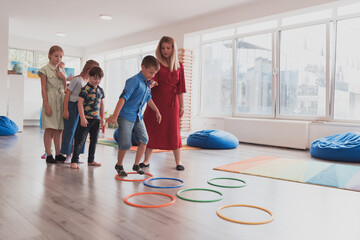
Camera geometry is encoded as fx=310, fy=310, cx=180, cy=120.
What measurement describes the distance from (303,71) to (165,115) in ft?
11.7

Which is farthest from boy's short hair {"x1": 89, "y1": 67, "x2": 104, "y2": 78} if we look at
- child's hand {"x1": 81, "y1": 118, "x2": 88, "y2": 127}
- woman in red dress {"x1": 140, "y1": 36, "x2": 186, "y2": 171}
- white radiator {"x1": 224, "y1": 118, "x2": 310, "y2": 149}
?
white radiator {"x1": 224, "y1": 118, "x2": 310, "y2": 149}

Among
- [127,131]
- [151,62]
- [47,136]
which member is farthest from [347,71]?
[47,136]

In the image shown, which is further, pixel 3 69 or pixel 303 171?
pixel 3 69

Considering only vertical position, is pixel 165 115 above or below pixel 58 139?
above

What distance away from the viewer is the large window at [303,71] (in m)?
5.29

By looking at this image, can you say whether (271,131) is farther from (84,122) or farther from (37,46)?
(37,46)

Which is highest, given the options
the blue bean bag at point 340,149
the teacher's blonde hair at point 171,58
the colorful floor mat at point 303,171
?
the teacher's blonde hair at point 171,58

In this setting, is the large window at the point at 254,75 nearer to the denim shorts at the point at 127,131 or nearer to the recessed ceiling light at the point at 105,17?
the recessed ceiling light at the point at 105,17

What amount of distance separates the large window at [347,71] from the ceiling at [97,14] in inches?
67.7

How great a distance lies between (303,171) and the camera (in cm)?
310

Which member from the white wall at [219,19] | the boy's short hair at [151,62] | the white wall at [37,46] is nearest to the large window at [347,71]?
the white wall at [219,19]

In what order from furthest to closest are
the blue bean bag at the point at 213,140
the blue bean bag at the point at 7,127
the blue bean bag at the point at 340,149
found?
the blue bean bag at the point at 7,127 < the blue bean bag at the point at 213,140 < the blue bean bag at the point at 340,149

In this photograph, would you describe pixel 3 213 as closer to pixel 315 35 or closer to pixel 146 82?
pixel 146 82

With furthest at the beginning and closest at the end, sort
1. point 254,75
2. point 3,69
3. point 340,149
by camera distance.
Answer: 1. point 3,69
2. point 254,75
3. point 340,149
